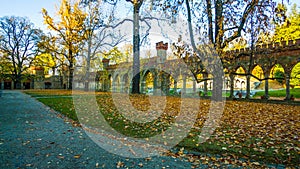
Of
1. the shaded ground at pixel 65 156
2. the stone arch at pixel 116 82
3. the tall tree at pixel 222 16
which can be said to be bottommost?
the shaded ground at pixel 65 156

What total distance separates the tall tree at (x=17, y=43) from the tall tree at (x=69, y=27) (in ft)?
23.1

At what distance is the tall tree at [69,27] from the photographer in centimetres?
2413

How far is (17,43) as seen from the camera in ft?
112

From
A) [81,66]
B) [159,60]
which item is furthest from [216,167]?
[81,66]

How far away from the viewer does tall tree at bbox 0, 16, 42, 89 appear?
32.4m

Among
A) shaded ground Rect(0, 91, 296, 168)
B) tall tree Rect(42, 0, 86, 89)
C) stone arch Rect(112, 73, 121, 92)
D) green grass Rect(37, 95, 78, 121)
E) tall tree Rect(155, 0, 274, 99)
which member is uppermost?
tall tree Rect(42, 0, 86, 89)

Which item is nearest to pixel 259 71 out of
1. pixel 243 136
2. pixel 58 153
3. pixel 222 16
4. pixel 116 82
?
pixel 222 16

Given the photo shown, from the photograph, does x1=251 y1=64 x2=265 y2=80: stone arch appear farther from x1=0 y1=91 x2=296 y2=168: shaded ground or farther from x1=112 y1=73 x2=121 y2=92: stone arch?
x1=112 y1=73 x2=121 y2=92: stone arch

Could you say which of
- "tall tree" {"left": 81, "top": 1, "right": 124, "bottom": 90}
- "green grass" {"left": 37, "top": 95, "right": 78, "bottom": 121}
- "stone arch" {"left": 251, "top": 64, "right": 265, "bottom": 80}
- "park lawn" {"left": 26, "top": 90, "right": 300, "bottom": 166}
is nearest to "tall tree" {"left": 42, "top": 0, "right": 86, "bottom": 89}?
"tall tree" {"left": 81, "top": 1, "right": 124, "bottom": 90}

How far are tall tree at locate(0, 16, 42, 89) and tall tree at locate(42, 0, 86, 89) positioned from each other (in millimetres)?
7047

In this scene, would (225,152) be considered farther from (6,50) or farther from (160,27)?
(6,50)

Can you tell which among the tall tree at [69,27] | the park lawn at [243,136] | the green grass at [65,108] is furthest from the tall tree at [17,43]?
the park lawn at [243,136]

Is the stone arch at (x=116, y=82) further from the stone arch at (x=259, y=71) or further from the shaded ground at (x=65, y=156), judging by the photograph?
the shaded ground at (x=65, y=156)

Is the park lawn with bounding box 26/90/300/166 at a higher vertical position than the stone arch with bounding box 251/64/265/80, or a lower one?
lower
